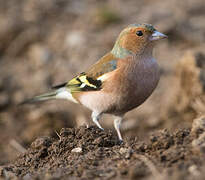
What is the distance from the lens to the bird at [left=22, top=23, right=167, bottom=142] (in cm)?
517

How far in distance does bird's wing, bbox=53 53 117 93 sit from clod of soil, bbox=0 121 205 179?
1.14 m

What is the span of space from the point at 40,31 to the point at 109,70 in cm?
580

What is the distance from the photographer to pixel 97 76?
222 inches

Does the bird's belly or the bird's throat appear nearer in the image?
the bird's belly

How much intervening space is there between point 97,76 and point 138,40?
31.3 inches

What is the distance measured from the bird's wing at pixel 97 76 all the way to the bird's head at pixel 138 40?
18 cm

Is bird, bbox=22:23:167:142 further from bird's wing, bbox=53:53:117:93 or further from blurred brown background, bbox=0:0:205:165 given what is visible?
blurred brown background, bbox=0:0:205:165

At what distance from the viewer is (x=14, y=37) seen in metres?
10.4

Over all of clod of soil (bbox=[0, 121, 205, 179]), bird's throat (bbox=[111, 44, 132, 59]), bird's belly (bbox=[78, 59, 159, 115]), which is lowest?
clod of soil (bbox=[0, 121, 205, 179])

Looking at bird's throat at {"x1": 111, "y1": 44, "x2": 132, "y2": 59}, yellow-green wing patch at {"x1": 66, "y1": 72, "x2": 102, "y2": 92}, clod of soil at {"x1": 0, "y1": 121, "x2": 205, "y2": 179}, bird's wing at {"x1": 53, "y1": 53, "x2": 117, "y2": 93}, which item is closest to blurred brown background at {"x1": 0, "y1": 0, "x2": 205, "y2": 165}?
yellow-green wing patch at {"x1": 66, "y1": 72, "x2": 102, "y2": 92}

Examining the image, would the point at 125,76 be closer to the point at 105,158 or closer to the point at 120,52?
the point at 120,52

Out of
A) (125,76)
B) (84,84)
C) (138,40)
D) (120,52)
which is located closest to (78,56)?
(84,84)

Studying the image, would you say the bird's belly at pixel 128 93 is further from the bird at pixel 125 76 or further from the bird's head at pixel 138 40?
the bird's head at pixel 138 40

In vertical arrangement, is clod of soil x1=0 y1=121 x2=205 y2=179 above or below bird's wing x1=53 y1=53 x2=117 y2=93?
below
